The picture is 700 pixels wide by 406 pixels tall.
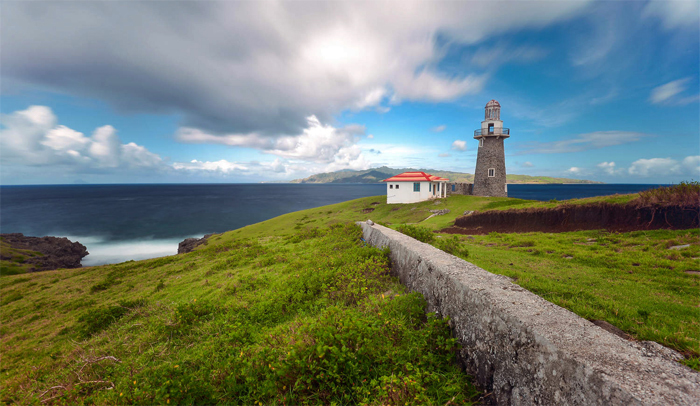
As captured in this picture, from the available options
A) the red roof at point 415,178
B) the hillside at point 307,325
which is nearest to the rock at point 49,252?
the hillside at point 307,325

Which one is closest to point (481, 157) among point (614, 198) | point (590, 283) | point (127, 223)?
point (614, 198)

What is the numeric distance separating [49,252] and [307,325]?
42.7 m

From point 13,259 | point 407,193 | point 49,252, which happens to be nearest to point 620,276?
point 407,193

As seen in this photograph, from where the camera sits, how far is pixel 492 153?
32.7 meters

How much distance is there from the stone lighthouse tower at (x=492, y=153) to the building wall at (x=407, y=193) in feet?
22.3

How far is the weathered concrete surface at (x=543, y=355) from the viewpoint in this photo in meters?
1.87

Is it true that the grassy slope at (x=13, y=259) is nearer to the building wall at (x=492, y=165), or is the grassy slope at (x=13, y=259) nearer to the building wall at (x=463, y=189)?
the building wall at (x=463, y=189)

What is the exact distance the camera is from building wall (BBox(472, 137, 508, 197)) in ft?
107

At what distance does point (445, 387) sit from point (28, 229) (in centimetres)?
8492

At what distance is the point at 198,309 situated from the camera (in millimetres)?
6098

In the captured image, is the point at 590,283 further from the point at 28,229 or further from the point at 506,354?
the point at 28,229

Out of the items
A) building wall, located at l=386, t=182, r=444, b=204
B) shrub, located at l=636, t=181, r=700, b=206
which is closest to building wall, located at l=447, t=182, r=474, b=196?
building wall, located at l=386, t=182, r=444, b=204

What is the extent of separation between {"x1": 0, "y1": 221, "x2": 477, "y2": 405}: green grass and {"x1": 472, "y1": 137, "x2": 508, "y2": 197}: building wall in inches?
1174

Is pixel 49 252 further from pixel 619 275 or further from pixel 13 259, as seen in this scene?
pixel 619 275
